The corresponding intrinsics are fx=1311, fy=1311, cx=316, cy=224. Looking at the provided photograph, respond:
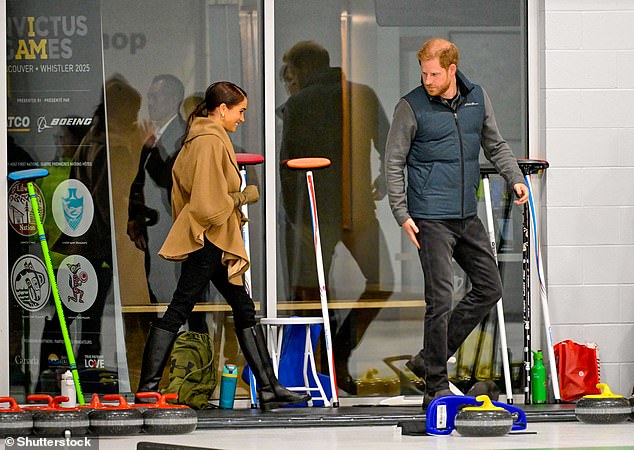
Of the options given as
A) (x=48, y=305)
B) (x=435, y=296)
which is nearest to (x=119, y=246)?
(x=48, y=305)

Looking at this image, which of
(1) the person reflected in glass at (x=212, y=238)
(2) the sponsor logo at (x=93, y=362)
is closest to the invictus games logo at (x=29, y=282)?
(2) the sponsor logo at (x=93, y=362)

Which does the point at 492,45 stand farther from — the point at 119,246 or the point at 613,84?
the point at 119,246

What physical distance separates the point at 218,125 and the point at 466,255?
1.38 m

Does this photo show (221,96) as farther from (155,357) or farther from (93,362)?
(93,362)

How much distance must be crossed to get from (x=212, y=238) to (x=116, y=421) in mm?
1240

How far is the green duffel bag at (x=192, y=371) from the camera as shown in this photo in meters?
6.80

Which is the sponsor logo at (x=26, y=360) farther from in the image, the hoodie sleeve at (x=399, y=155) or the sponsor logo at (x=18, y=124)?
the hoodie sleeve at (x=399, y=155)

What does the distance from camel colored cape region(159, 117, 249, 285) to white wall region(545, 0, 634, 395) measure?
1846 millimetres

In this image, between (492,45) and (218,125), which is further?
(492,45)

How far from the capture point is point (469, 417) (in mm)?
5395

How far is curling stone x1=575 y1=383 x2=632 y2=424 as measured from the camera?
591 cm

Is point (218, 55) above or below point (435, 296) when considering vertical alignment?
above

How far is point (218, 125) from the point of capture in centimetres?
648

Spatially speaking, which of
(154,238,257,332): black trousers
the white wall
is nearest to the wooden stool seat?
(154,238,257,332): black trousers
